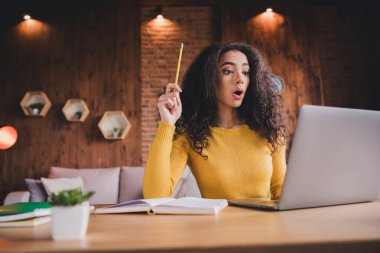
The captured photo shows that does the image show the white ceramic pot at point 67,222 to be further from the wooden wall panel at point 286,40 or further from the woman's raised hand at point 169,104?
the wooden wall panel at point 286,40

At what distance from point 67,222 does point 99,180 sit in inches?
127

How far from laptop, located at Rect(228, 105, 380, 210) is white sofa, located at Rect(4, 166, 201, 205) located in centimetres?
239

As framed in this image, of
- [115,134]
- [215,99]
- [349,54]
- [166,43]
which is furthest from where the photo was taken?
[349,54]

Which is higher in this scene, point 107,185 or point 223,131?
point 223,131

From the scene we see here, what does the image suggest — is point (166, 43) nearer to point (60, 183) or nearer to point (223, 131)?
point (60, 183)

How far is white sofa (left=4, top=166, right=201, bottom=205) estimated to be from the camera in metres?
3.30

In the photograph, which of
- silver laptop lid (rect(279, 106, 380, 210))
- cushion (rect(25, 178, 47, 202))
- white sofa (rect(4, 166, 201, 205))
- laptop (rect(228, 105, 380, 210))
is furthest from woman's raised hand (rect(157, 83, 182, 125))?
cushion (rect(25, 178, 47, 202))

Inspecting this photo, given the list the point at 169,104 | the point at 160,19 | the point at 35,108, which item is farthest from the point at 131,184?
the point at 169,104

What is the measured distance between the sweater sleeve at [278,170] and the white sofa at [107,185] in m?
1.75

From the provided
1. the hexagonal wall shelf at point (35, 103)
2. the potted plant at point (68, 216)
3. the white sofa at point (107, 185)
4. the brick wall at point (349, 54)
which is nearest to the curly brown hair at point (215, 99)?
the potted plant at point (68, 216)

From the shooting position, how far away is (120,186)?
3.60 metres

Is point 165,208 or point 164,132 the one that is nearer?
point 165,208

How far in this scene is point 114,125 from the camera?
13.6 feet

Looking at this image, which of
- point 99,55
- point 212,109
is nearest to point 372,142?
point 212,109
